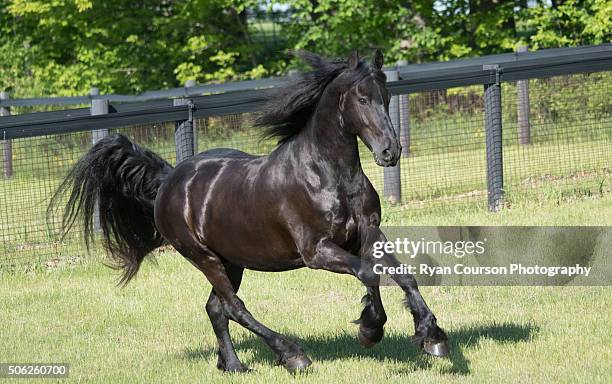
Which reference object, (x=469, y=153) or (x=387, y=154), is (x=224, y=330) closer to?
(x=387, y=154)

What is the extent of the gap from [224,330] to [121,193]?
1533 mm

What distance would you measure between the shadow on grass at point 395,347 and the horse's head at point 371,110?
1457 millimetres

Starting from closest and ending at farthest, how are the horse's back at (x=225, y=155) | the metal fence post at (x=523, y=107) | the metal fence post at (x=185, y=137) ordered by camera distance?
1. the horse's back at (x=225, y=155)
2. the metal fence post at (x=185, y=137)
3. the metal fence post at (x=523, y=107)

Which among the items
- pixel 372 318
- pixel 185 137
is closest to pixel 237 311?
pixel 372 318

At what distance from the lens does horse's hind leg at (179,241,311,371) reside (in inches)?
235

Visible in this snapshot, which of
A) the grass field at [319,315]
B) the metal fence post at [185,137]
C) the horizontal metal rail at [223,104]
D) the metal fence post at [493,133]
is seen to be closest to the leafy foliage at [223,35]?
the horizontal metal rail at [223,104]

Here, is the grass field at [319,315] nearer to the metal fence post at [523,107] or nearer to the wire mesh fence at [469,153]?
the wire mesh fence at [469,153]

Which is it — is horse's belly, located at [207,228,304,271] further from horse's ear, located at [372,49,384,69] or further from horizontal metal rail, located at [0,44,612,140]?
horizontal metal rail, located at [0,44,612,140]

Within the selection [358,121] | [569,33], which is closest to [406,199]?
[358,121]

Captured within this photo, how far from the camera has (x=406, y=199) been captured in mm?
12406

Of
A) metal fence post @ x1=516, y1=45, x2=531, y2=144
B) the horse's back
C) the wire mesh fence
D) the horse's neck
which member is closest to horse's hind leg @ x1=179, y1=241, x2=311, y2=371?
the horse's back

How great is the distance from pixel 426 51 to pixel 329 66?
763 inches

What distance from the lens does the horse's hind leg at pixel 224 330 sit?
21.1 ft

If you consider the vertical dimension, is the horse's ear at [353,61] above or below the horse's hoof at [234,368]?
above
